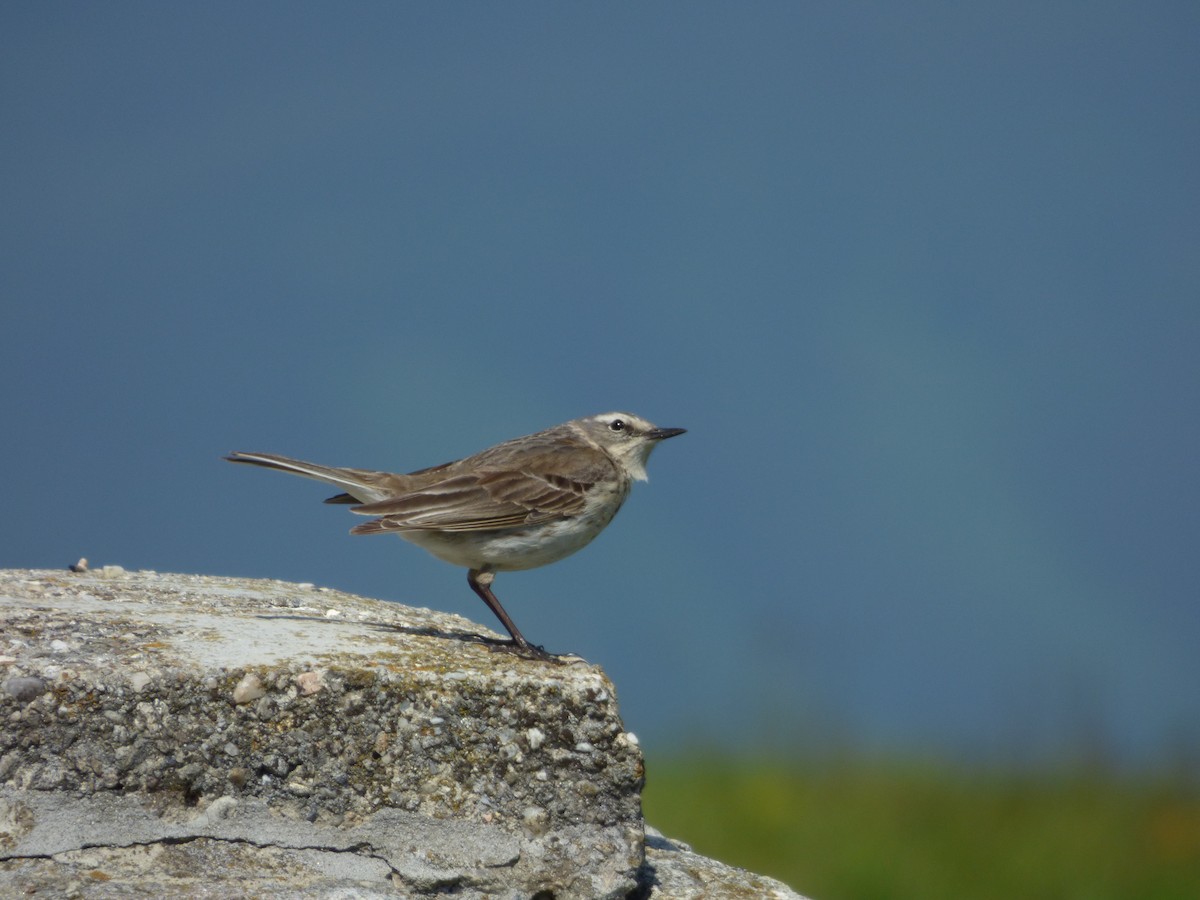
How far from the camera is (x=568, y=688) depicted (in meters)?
4.88

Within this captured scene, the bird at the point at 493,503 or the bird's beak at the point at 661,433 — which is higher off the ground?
the bird's beak at the point at 661,433

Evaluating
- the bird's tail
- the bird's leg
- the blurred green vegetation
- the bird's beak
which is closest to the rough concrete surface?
the bird's leg

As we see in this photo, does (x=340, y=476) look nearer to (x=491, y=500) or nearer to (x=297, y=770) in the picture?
(x=491, y=500)

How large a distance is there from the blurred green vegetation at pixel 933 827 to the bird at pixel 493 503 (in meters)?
4.04

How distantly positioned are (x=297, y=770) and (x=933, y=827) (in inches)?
301

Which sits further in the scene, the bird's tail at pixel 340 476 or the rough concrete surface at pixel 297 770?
the bird's tail at pixel 340 476

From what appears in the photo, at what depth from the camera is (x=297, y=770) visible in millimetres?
4551

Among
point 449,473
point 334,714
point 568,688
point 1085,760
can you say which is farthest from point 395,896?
point 1085,760

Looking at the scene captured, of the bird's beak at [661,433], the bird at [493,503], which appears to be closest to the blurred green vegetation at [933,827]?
the bird's beak at [661,433]

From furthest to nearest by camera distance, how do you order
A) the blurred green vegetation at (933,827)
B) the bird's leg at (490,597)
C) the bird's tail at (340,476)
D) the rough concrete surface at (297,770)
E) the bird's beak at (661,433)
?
the blurred green vegetation at (933,827) → the bird's beak at (661,433) → the bird's tail at (340,476) → the bird's leg at (490,597) → the rough concrete surface at (297,770)

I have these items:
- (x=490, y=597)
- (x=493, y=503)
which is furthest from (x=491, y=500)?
(x=490, y=597)

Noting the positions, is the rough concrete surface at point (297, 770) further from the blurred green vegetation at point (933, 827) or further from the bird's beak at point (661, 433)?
the blurred green vegetation at point (933, 827)

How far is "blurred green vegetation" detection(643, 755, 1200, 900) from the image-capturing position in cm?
994

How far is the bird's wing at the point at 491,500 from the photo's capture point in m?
6.61
